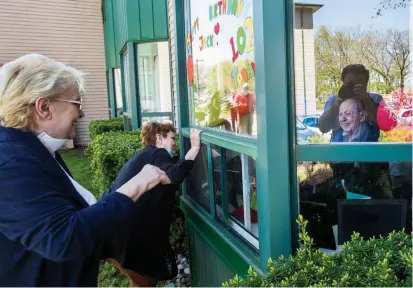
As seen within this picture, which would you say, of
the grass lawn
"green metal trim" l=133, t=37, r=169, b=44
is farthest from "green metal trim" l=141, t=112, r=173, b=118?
the grass lawn

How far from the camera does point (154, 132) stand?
3.62 metres

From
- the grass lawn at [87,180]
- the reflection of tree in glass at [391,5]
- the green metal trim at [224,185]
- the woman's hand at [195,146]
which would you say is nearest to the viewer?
the reflection of tree in glass at [391,5]

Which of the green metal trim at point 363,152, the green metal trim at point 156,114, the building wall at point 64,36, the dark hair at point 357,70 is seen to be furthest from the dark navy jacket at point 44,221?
the building wall at point 64,36

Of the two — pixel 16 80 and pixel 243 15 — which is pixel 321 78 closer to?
pixel 243 15

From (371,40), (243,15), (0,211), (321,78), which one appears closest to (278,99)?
(321,78)

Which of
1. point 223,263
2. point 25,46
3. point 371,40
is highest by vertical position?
point 25,46

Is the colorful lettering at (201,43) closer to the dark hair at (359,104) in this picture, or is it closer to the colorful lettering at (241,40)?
the colorful lettering at (241,40)

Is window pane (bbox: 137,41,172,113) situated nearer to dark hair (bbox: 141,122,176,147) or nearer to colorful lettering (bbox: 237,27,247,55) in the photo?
dark hair (bbox: 141,122,176,147)

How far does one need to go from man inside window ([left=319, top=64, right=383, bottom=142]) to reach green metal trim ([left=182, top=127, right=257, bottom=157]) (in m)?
0.40

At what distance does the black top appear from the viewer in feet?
10.7

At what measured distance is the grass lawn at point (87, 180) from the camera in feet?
13.7

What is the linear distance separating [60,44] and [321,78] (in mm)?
13498

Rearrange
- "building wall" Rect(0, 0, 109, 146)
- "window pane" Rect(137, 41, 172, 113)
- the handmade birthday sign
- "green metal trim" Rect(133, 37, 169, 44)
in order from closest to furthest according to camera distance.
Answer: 1. the handmade birthday sign
2. "green metal trim" Rect(133, 37, 169, 44)
3. "window pane" Rect(137, 41, 172, 113)
4. "building wall" Rect(0, 0, 109, 146)

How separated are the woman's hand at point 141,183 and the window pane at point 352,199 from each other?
0.75 meters
